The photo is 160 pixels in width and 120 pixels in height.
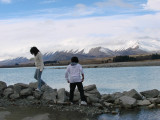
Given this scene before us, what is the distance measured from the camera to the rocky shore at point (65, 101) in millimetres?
13141

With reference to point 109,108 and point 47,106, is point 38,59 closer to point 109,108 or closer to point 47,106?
point 47,106

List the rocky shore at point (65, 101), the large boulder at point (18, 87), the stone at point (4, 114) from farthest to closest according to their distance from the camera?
the large boulder at point (18, 87)
the rocky shore at point (65, 101)
the stone at point (4, 114)

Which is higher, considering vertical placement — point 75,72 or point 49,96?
point 75,72

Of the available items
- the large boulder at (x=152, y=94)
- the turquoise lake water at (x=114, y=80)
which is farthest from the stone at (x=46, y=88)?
the turquoise lake water at (x=114, y=80)

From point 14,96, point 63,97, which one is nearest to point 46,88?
point 63,97

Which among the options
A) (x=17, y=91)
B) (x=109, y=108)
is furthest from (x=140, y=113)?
(x=17, y=91)

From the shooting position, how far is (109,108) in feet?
46.1

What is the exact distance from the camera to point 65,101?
14711 millimetres

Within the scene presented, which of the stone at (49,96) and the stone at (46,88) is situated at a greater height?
the stone at (46,88)

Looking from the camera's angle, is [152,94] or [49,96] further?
[152,94]

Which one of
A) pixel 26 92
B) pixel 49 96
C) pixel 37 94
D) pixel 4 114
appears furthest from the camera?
pixel 26 92

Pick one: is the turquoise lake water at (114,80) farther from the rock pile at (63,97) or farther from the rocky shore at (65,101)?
the rocky shore at (65,101)

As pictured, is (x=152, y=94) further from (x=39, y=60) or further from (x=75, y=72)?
(x=39, y=60)

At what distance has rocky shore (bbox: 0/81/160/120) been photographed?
1314 centimetres
